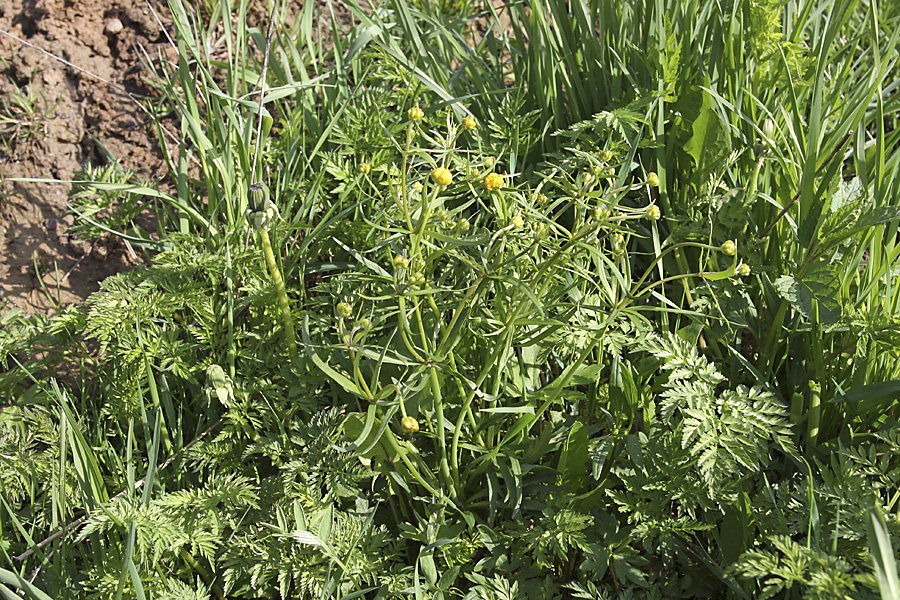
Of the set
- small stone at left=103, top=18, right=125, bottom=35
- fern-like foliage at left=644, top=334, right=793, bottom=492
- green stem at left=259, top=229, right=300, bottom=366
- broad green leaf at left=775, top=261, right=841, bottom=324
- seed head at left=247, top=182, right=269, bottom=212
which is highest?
small stone at left=103, top=18, right=125, bottom=35

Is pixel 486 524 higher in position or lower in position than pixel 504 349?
lower

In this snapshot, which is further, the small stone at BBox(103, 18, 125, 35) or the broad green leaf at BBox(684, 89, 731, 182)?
the small stone at BBox(103, 18, 125, 35)

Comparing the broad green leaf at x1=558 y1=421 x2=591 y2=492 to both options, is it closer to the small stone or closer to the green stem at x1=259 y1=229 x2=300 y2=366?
the green stem at x1=259 y1=229 x2=300 y2=366

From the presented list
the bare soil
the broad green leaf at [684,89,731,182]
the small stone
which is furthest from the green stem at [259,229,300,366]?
the small stone

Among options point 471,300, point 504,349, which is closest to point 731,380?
point 504,349

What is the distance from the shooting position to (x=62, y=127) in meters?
2.51

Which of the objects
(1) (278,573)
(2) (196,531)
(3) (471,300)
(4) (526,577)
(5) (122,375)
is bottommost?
(4) (526,577)

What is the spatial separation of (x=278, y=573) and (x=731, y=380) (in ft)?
4.01

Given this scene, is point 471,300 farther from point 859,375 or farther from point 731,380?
point 859,375

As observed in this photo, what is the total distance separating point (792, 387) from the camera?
174 centimetres

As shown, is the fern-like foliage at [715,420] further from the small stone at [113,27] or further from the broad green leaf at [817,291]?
the small stone at [113,27]

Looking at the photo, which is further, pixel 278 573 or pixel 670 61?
pixel 670 61

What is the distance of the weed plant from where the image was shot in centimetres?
140

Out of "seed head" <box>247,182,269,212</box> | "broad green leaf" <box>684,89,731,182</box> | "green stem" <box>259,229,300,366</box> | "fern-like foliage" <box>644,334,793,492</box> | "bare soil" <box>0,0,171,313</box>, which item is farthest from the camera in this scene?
"bare soil" <box>0,0,171,313</box>
